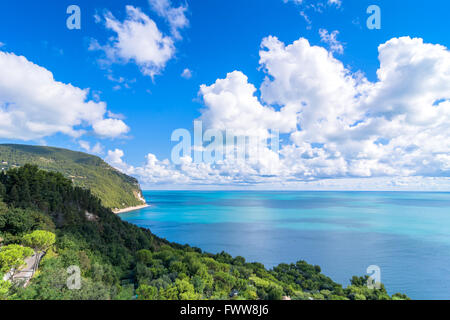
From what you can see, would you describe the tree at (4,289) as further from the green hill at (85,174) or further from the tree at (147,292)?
the green hill at (85,174)

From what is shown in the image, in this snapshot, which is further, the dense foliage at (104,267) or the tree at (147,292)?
the tree at (147,292)

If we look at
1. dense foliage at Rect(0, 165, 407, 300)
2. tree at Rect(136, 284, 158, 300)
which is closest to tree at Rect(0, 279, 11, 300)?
dense foliage at Rect(0, 165, 407, 300)

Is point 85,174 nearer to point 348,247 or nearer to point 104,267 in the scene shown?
point 104,267

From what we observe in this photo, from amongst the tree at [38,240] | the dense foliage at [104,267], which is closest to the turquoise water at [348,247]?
the dense foliage at [104,267]

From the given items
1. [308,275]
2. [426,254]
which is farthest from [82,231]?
[426,254]
